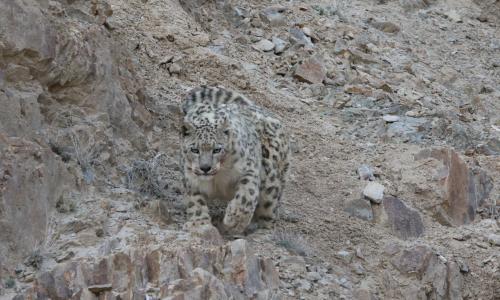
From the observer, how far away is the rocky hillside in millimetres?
8109

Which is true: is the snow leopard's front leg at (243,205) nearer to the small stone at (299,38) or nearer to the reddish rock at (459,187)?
the reddish rock at (459,187)

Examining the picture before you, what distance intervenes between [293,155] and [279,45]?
3.07 metres

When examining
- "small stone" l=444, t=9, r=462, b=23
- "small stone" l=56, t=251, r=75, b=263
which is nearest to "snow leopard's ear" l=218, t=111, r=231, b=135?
"small stone" l=56, t=251, r=75, b=263

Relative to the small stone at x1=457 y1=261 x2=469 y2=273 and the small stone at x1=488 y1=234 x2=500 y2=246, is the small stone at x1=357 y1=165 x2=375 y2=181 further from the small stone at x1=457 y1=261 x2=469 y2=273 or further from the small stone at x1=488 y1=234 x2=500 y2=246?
the small stone at x1=457 y1=261 x2=469 y2=273

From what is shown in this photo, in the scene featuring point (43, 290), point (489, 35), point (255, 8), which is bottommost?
point (489, 35)

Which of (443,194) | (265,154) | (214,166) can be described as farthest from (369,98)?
(214,166)

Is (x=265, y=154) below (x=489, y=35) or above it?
above

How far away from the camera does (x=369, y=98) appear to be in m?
14.5

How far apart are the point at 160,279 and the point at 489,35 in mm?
13174

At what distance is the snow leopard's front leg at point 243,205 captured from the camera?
375 inches

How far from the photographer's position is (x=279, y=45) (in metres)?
15.2

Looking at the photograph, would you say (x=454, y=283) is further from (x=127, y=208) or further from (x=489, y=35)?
(x=489, y=35)

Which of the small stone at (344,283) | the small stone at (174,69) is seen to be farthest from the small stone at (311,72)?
the small stone at (344,283)

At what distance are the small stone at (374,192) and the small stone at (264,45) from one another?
3.92 metres
